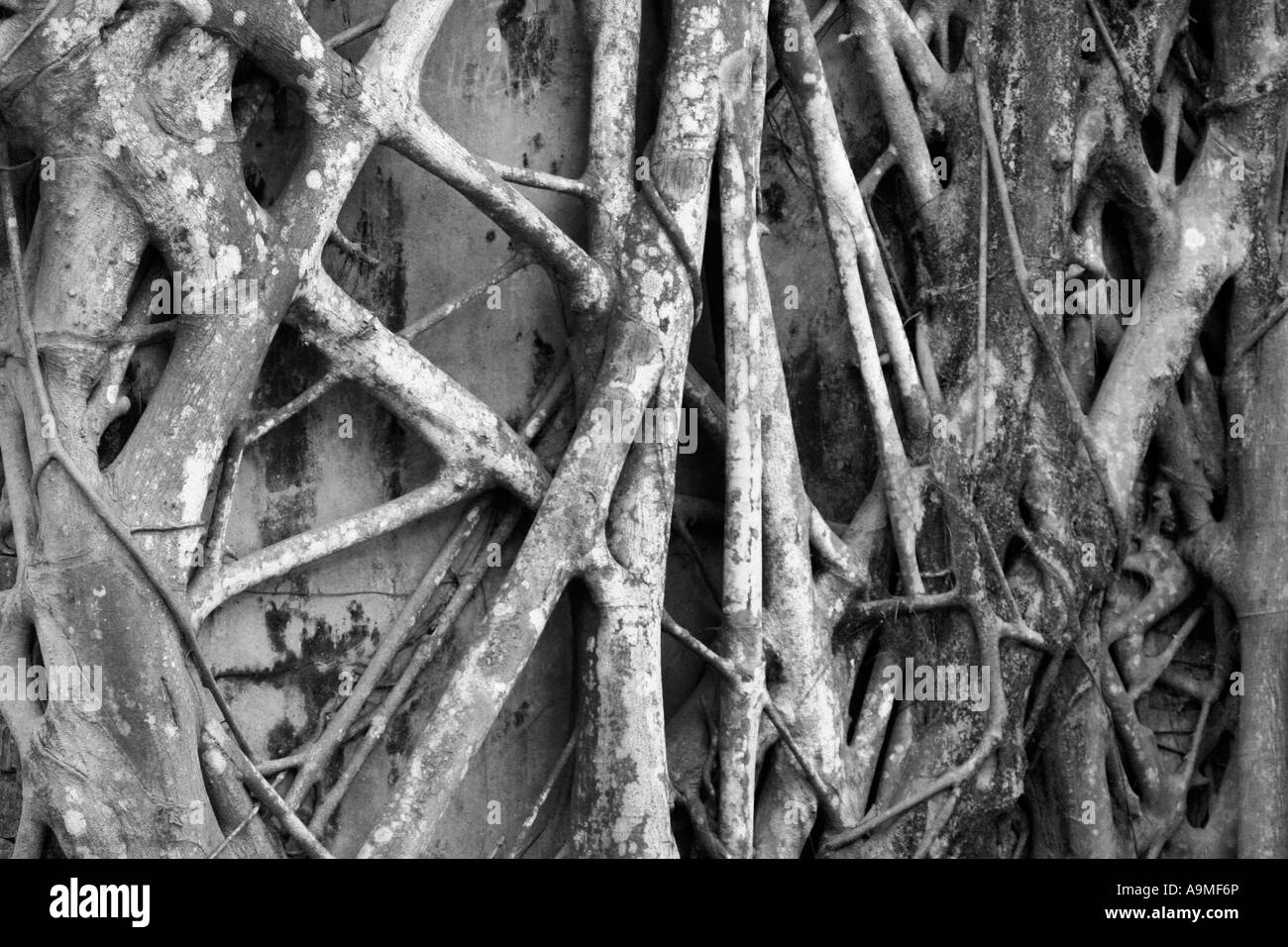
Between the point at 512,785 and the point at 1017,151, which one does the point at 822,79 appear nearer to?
the point at 1017,151

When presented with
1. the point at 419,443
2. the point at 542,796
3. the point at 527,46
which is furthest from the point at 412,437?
the point at 527,46

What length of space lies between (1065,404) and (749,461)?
0.97 m

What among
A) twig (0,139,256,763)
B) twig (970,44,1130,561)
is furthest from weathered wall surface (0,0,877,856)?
twig (970,44,1130,561)

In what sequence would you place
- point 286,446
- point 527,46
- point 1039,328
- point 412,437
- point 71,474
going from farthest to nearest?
point 1039,328
point 527,46
point 412,437
point 286,446
point 71,474

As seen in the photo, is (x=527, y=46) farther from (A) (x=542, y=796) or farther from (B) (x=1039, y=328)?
(A) (x=542, y=796)

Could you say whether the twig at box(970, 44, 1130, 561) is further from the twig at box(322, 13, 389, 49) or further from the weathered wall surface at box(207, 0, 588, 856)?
the twig at box(322, 13, 389, 49)

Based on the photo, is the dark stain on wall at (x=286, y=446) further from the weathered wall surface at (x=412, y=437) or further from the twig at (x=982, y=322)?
the twig at (x=982, y=322)

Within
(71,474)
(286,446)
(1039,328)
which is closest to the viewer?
(71,474)

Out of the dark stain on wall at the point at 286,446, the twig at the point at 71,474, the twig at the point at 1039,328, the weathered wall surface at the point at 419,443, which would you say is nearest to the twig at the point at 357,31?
the weathered wall surface at the point at 419,443

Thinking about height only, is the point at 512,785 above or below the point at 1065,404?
below

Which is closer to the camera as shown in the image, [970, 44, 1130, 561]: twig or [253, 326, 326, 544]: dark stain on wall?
[253, 326, 326, 544]: dark stain on wall

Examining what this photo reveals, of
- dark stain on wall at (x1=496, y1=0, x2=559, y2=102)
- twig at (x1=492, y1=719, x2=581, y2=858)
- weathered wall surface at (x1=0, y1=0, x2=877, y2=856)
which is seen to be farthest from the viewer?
dark stain on wall at (x1=496, y1=0, x2=559, y2=102)

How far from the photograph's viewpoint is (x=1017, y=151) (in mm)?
4238
